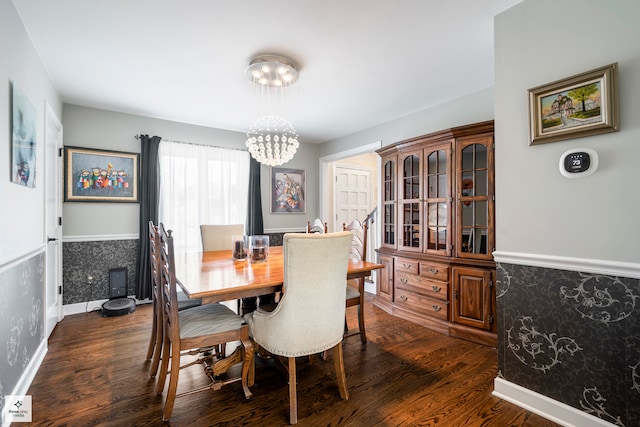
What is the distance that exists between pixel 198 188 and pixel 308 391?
10.7ft

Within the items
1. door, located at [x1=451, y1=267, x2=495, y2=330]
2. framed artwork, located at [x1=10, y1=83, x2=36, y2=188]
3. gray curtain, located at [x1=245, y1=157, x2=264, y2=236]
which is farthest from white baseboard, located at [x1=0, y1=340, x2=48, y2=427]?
door, located at [x1=451, y1=267, x2=495, y2=330]

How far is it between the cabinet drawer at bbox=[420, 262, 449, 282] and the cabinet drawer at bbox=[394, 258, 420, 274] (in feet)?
0.25

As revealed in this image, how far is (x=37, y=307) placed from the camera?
2.29 metres

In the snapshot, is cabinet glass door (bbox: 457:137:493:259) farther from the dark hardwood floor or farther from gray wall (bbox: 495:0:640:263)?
the dark hardwood floor

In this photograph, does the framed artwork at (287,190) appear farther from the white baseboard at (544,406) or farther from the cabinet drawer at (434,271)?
the white baseboard at (544,406)

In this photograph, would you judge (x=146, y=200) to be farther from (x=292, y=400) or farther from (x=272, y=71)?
(x=292, y=400)

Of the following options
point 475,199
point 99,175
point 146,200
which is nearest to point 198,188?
point 146,200

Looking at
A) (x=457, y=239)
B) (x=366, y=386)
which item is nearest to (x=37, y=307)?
(x=366, y=386)

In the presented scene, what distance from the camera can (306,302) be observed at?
1.64 metres

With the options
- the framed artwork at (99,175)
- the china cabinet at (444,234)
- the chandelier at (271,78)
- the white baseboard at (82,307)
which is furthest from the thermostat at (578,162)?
the white baseboard at (82,307)

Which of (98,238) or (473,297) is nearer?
(473,297)

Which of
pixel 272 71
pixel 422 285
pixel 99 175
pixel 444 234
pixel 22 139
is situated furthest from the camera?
pixel 99 175

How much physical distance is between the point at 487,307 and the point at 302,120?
3.17 metres

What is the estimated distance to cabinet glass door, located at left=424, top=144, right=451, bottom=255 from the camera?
9.58 feet
